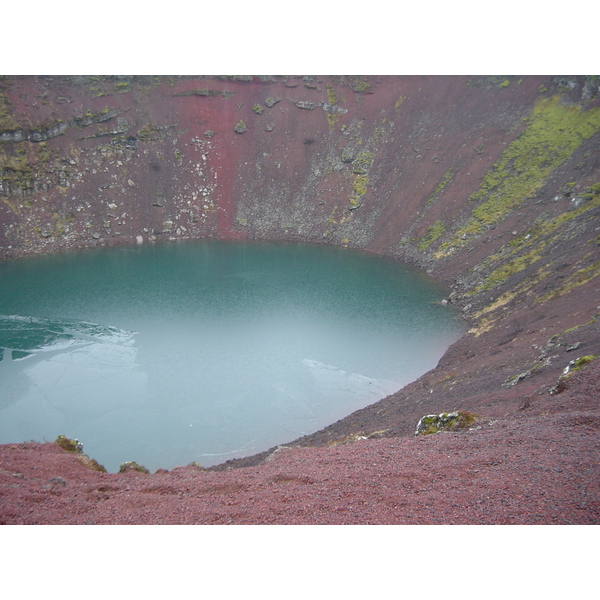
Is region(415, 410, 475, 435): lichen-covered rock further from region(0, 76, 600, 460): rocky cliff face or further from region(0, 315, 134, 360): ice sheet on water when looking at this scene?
region(0, 315, 134, 360): ice sheet on water

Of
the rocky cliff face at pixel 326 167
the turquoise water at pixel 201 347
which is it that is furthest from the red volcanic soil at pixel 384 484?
the rocky cliff face at pixel 326 167

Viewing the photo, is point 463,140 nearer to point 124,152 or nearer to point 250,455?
point 124,152

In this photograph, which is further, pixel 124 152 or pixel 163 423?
pixel 124 152

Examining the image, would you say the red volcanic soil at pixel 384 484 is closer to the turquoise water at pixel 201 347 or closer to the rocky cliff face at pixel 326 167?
the turquoise water at pixel 201 347

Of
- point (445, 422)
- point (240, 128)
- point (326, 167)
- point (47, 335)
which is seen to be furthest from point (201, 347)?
point (240, 128)

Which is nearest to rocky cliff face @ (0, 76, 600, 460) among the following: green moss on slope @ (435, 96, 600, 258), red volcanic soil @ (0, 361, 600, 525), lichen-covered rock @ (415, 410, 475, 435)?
green moss on slope @ (435, 96, 600, 258)

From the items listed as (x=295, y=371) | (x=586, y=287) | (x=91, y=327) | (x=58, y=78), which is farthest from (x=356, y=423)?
(x=58, y=78)
